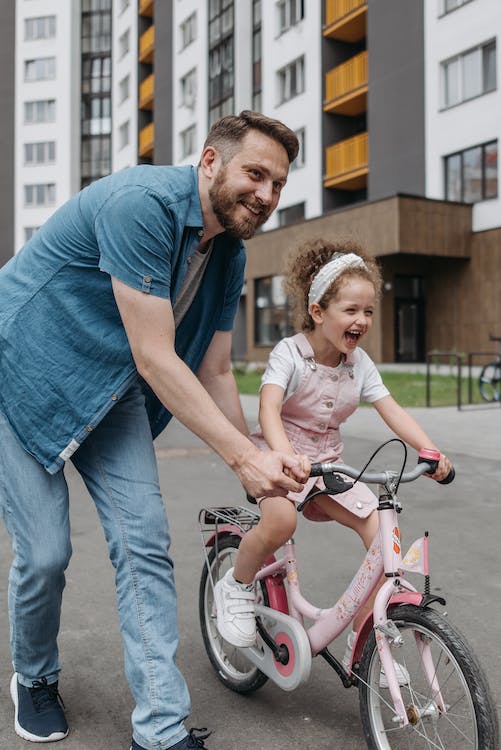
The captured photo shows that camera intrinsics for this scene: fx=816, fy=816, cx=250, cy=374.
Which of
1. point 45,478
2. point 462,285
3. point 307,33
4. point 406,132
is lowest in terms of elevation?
point 45,478

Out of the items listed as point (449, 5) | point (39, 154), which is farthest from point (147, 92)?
point (449, 5)

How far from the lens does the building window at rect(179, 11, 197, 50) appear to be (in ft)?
134

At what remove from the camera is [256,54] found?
1420 inches

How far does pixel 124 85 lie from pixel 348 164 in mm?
28391

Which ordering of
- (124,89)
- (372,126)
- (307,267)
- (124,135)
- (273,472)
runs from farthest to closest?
(124,89) < (124,135) < (372,126) < (307,267) < (273,472)

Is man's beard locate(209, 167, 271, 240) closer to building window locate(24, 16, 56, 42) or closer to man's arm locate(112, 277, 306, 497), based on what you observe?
man's arm locate(112, 277, 306, 497)

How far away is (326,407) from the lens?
297 centimetres

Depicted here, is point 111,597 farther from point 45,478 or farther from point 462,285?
point 462,285

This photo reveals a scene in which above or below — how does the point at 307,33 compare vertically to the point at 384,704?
above

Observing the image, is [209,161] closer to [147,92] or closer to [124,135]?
[147,92]

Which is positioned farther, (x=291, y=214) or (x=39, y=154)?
(x=39, y=154)

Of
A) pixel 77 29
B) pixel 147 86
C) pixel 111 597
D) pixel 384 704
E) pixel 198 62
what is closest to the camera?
pixel 384 704

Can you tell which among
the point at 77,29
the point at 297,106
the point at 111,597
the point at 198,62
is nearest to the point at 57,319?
the point at 111,597

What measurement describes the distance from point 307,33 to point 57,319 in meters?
31.3
